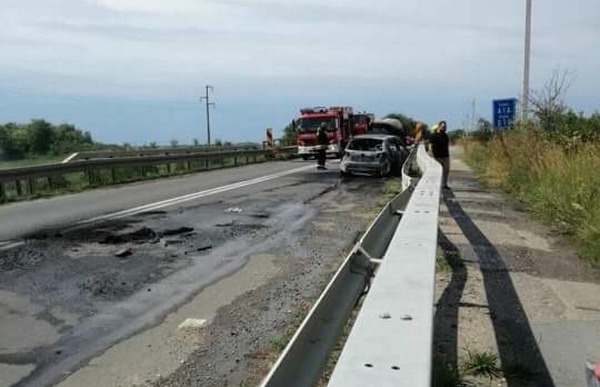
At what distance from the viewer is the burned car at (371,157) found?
24.1 meters

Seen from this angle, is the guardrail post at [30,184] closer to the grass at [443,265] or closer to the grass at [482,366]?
the grass at [443,265]

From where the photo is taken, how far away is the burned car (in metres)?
24.1

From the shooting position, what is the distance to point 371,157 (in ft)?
79.2

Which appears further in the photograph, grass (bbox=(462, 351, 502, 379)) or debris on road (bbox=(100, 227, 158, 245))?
debris on road (bbox=(100, 227, 158, 245))

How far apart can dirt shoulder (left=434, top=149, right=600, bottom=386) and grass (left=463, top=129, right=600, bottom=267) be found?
0.34 meters

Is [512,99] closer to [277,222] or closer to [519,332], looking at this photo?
[277,222]

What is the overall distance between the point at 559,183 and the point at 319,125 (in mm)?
27188

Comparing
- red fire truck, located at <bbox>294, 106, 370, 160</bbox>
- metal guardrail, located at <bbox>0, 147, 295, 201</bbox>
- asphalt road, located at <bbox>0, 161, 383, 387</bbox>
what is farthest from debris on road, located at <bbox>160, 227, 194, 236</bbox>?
red fire truck, located at <bbox>294, 106, 370, 160</bbox>

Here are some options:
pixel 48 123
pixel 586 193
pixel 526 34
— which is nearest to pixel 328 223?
pixel 586 193

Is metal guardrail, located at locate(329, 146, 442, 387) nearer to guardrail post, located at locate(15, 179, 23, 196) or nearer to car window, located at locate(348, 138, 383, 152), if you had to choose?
guardrail post, located at locate(15, 179, 23, 196)

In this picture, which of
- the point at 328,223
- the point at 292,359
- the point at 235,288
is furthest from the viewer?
the point at 328,223

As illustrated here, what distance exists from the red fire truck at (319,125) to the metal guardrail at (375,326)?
3367cm

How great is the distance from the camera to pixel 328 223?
484 inches

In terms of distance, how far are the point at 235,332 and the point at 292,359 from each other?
3.32m
